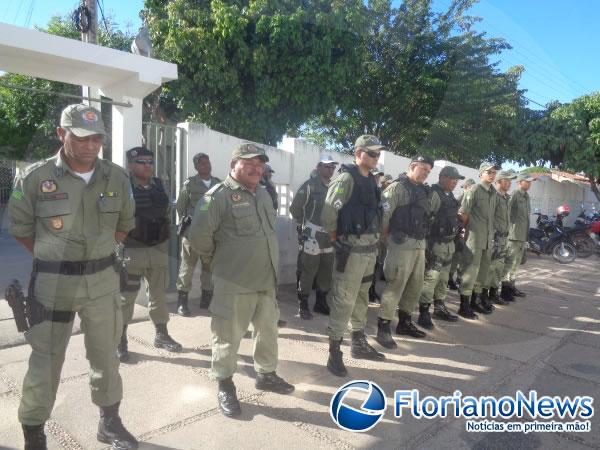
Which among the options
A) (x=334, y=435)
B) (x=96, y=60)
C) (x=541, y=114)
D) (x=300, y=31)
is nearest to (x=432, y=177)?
(x=300, y=31)

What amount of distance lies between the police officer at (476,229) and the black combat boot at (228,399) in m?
3.35

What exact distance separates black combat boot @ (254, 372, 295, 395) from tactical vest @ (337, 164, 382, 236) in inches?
48.7

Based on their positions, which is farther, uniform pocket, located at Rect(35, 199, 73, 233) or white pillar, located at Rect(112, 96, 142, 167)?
white pillar, located at Rect(112, 96, 142, 167)

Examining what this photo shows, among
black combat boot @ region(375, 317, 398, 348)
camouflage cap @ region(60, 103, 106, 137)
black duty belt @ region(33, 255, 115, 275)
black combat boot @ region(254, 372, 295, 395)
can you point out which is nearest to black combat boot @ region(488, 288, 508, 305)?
black combat boot @ region(375, 317, 398, 348)

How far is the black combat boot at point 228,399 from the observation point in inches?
111

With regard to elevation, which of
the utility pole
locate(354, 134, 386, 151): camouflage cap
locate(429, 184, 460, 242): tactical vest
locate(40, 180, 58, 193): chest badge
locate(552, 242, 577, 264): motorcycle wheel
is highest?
the utility pole

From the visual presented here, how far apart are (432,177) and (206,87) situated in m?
5.49

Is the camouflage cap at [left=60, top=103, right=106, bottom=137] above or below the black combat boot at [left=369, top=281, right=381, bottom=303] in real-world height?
above

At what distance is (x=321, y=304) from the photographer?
5.21 meters

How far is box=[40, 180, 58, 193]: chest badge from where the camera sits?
7.47ft

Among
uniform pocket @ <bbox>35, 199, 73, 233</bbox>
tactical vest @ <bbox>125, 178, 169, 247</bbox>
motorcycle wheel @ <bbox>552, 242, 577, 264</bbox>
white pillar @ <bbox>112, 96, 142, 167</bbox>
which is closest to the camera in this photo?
uniform pocket @ <bbox>35, 199, 73, 233</bbox>

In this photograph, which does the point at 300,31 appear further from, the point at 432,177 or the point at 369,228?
the point at 369,228

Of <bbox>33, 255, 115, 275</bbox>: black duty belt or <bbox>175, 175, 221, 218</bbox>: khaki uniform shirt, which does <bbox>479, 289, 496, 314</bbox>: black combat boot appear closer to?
<bbox>175, 175, 221, 218</bbox>: khaki uniform shirt

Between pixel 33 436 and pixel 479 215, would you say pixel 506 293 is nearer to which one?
pixel 479 215
